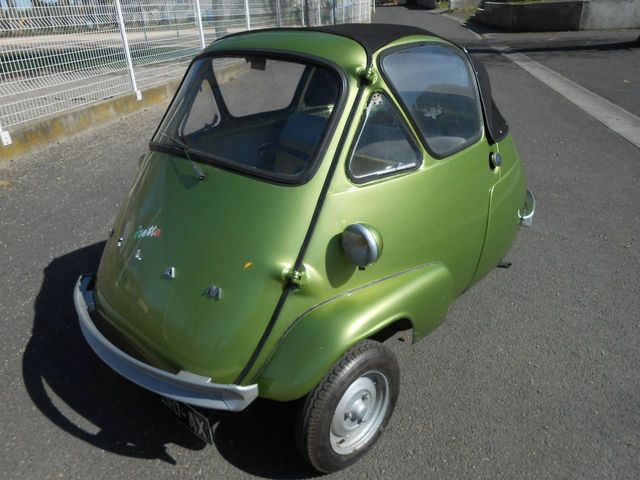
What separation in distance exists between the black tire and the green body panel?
83 millimetres

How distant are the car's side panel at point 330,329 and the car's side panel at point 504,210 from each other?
815 millimetres

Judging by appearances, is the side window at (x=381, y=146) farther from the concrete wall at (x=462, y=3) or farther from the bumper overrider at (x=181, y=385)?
the concrete wall at (x=462, y=3)

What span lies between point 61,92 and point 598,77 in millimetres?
9908

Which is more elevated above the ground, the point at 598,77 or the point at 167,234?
the point at 167,234

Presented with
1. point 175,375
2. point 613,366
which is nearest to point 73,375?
point 175,375

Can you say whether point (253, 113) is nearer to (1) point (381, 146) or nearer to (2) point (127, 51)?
(1) point (381, 146)

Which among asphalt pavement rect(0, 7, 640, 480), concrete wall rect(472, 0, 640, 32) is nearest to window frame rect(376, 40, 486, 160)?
asphalt pavement rect(0, 7, 640, 480)

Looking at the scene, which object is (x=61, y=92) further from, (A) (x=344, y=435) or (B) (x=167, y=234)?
(A) (x=344, y=435)

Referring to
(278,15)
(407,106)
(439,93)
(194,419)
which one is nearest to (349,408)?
(194,419)

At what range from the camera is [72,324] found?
3.10 meters

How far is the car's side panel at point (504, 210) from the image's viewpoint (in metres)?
2.92

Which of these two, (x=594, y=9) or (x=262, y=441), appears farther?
(x=594, y=9)

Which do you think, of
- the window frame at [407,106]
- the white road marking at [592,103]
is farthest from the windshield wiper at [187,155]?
the white road marking at [592,103]

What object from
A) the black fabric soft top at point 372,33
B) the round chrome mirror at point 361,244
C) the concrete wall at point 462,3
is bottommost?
the concrete wall at point 462,3
